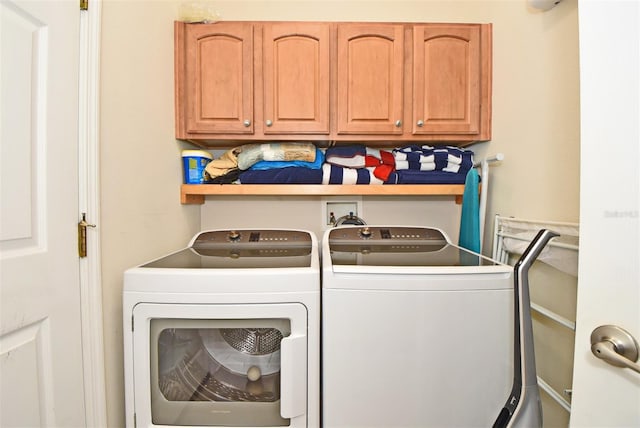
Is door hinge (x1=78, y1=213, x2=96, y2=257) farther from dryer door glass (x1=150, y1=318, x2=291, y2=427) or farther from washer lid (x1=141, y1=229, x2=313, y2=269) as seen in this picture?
dryer door glass (x1=150, y1=318, x2=291, y2=427)

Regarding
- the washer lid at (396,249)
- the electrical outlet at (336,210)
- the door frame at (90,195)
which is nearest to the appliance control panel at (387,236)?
the washer lid at (396,249)

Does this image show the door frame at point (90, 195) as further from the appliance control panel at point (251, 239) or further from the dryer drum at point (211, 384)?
the appliance control panel at point (251, 239)

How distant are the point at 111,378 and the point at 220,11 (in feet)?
6.44

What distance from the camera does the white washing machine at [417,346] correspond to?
105cm

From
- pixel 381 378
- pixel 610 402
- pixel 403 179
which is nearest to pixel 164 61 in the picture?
pixel 403 179

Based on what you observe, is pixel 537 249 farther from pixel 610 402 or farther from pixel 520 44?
pixel 520 44

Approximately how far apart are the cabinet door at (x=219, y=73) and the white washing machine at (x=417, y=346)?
1.10 meters

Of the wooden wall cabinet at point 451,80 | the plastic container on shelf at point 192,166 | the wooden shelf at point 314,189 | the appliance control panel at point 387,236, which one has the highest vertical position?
the wooden wall cabinet at point 451,80

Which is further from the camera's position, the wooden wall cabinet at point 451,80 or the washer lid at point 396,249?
the wooden wall cabinet at point 451,80

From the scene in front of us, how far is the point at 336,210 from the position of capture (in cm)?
200

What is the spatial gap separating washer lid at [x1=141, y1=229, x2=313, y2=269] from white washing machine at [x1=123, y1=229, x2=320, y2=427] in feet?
0.08

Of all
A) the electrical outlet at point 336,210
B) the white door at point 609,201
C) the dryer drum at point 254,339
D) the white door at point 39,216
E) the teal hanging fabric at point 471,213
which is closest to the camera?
the white door at point 609,201

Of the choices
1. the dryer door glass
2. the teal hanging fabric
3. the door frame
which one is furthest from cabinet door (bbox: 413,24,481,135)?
the door frame

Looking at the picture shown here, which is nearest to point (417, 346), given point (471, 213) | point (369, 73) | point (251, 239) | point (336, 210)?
point (471, 213)
